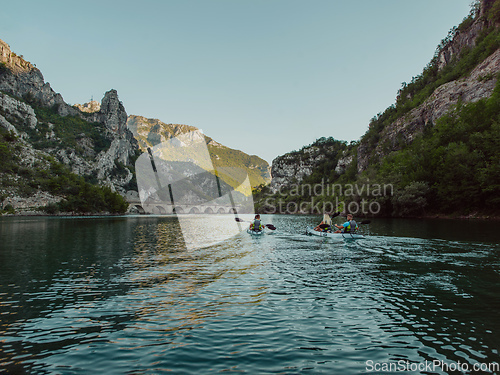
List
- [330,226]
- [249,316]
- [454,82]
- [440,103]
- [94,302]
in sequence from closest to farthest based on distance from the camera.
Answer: [249,316], [94,302], [330,226], [454,82], [440,103]

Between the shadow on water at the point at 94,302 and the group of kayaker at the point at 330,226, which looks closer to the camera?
the shadow on water at the point at 94,302

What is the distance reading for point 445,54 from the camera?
127m

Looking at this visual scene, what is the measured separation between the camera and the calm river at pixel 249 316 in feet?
24.8

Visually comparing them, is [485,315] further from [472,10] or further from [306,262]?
[472,10]

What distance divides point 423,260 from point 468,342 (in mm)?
14257


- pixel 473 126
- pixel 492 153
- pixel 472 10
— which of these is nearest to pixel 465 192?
pixel 492 153

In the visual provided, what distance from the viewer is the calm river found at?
7559mm

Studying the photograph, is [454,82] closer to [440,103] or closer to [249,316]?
[440,103]

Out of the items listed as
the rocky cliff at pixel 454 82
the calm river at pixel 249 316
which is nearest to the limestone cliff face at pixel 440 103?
the rocky cliff at pixel 454 82

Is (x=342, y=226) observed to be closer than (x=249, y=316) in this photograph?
No

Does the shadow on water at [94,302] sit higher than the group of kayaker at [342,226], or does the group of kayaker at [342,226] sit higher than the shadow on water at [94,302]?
the group of kayaker at [342,226]

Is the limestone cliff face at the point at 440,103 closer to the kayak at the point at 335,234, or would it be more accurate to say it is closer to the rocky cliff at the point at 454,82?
the rocky cliff at the point at 454,82

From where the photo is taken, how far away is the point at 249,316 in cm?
1074

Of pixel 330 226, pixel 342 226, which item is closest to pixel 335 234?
pixel 342 226
